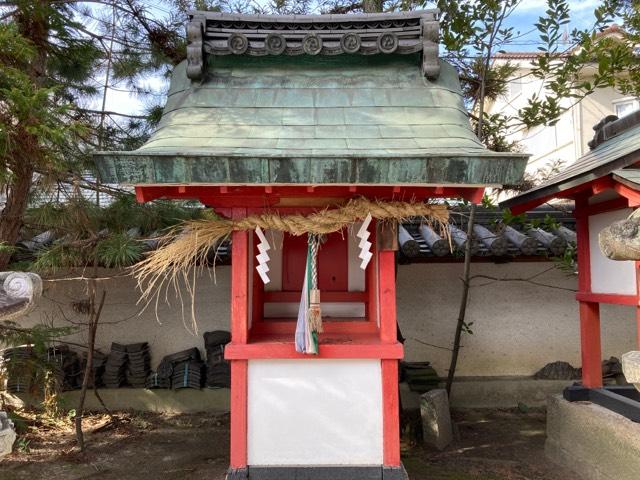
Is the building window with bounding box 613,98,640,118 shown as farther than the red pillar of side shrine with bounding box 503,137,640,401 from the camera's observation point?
Yes

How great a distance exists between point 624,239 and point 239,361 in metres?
2.66

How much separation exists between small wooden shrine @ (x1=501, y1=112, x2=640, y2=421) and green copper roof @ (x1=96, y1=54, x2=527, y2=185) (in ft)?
4.23

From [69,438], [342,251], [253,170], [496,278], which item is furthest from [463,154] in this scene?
[69,438]

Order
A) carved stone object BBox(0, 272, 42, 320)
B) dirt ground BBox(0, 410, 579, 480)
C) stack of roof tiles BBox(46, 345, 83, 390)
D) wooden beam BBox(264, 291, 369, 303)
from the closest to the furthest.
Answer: carved stone object BBox(0, 272, 42, 320) → wooden beam BBox(264, 291, 369, 303) → dirt ground BBox(0, 410, 579, 480) → stack of roof tiles BBox(46, 345, 83, 390)

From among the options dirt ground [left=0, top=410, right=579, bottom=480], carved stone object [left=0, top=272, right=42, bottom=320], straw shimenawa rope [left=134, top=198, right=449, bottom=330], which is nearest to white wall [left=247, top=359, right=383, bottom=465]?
straw shimenawa rope [left=134, top=198, right=449, bottom=330]

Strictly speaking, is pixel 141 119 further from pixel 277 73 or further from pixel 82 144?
pixel 277 73

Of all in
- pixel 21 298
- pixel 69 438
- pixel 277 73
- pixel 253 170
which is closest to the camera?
pixel 21 298

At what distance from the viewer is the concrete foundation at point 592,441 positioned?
3.96 m

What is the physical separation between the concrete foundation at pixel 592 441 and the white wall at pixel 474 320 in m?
1.74

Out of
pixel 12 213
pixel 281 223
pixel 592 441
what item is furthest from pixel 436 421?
pixel 12 213

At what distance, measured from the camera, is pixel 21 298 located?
74.7 inches

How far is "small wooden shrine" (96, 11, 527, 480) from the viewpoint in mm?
2902

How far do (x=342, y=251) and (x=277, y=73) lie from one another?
68.6 inches

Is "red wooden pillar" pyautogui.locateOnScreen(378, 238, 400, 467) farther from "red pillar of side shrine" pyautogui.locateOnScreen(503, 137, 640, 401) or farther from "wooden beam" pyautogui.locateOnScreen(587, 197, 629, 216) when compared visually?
"wooden beam" pyautogui.locateOnScreen(587, 197, 629, 216)
